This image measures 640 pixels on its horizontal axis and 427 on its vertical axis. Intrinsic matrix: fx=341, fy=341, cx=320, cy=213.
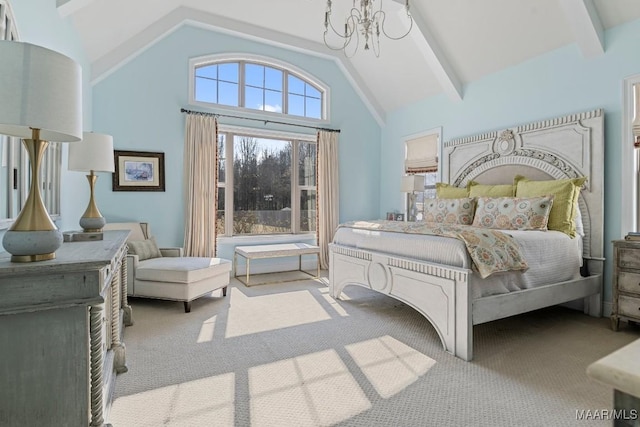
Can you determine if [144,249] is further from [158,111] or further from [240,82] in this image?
[240,82]

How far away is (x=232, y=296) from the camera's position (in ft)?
12.9

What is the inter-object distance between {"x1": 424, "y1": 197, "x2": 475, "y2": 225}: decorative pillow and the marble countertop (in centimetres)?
342

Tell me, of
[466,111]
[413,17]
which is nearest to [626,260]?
[466,111]

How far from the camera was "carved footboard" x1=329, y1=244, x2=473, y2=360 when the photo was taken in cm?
234

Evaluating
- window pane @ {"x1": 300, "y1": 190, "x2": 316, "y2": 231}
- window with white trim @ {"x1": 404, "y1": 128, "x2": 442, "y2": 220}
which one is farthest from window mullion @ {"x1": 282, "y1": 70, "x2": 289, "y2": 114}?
window with white trim @ {"x1": 404, "y1": 128, "x2": 442, "y2": 220}

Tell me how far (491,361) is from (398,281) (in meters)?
0.88

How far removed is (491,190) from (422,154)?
1641 mm

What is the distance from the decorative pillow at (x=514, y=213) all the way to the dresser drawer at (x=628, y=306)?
809mm

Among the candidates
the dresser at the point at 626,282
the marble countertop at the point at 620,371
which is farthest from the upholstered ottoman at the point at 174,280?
the dresser at the point at 626,282

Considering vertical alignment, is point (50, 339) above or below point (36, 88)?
below

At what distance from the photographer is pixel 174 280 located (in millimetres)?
3340

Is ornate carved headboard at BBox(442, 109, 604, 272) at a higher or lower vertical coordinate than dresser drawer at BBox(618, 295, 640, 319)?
higher

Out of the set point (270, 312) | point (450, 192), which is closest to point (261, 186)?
point (270, 312)

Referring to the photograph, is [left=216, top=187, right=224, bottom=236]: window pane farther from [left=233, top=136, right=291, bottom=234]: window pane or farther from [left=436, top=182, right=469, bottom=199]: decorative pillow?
[left=436, top=182, right=469, bottom=199]: decorative pillow
